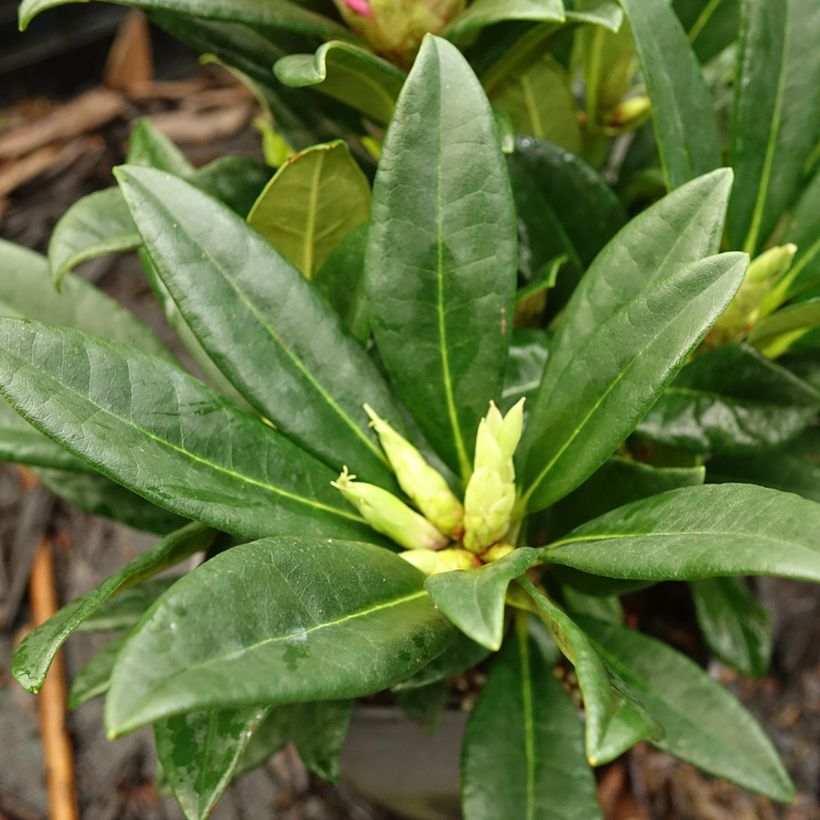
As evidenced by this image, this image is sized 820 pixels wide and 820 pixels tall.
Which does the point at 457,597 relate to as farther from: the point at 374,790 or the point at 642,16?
the point at 374,790

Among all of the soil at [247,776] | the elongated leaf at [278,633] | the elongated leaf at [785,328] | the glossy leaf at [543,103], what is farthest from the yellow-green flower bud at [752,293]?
the soil at [247,776]

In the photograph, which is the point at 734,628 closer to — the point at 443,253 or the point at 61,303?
the point at 443,253

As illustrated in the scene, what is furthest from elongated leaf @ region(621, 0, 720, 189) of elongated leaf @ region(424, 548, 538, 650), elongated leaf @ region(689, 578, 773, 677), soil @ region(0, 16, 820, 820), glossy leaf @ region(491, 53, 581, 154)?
soil @ region(0, 16, 820, 820)

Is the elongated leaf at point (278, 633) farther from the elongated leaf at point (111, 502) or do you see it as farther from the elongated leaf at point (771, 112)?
the elongated leaf at point (771, 112)

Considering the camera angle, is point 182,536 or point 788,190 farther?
point 788,190

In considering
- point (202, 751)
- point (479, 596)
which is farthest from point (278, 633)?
point (202, 751)

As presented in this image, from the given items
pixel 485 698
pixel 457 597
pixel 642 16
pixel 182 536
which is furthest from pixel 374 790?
pixel 642 16
